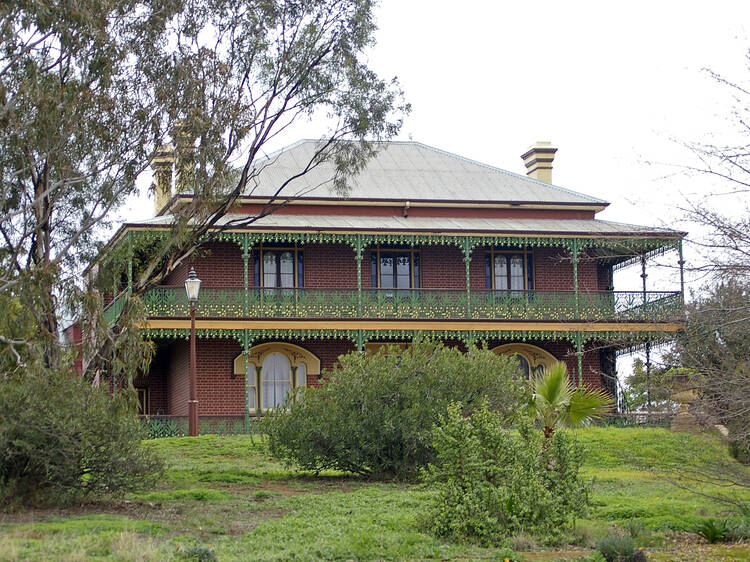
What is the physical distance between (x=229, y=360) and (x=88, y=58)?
13.9 meters

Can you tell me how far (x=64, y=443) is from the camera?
47.3 ft

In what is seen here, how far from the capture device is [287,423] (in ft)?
60.8

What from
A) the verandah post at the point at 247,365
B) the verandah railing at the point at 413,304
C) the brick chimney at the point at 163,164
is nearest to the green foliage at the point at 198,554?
the brick chimney at the point at 163,164

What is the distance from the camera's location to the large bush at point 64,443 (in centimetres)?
1436

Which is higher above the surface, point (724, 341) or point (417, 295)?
point (417, 295)

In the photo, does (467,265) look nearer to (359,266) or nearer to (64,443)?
(359,266)

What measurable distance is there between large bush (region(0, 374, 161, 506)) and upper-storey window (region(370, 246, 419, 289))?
55.8 ft

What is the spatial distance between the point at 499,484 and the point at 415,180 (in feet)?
71.3

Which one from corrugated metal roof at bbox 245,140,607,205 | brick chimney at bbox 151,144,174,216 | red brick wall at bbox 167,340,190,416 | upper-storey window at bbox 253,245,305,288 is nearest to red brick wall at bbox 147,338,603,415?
red brick wall at bbox 167,340,190,416

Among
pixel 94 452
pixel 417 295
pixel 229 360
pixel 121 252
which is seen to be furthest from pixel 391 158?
pixel 94 452

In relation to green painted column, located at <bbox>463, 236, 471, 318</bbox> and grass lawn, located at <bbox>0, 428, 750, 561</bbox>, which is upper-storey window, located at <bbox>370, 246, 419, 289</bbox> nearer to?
green painted column, located at <bbox>463, 236, 471, 318</bbox>

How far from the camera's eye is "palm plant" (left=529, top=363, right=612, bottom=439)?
17828 millimetres

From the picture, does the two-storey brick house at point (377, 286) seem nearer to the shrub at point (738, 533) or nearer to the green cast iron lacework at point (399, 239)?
the green cast iron lacework at point (399, 239)

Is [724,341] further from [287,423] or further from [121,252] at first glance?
[121,252]
